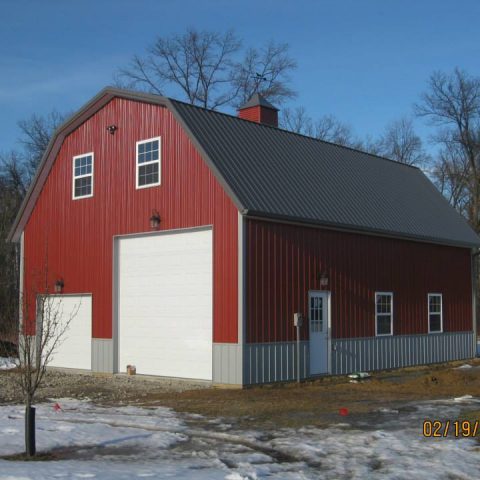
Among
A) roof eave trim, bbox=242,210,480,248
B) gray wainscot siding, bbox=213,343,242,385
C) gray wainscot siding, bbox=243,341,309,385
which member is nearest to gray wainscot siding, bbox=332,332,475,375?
gray wainscot siding, bbox=243,341,309,385

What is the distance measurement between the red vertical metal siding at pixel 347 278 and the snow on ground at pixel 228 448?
461 centimetres

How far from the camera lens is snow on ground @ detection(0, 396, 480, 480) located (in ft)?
25.0

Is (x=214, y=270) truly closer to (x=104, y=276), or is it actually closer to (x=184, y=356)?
(x=184, y=356)

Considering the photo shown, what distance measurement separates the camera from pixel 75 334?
19.9m

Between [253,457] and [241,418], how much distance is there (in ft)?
9.45

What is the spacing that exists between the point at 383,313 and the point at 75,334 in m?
8.51

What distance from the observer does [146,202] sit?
18062mm

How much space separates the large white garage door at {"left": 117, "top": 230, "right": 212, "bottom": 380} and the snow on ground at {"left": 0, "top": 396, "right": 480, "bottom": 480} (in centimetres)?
476

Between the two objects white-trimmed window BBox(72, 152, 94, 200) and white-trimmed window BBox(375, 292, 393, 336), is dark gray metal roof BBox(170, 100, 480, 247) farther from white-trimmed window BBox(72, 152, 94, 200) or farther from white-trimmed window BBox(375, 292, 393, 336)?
white-trimmed window BBox(72, 152, 94, 200)

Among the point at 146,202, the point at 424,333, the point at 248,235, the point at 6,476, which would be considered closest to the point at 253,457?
the point at 6,476

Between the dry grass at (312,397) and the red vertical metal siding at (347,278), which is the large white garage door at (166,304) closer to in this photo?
the red vertical metal siding at (347,278)

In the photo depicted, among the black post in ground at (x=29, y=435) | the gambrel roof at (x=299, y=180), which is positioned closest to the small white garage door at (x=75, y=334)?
the gambrel roof at (x=299, y=180)

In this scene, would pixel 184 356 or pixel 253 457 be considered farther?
pixel 184 356

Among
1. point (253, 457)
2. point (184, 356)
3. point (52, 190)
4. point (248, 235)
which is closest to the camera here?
point (253, 457)
